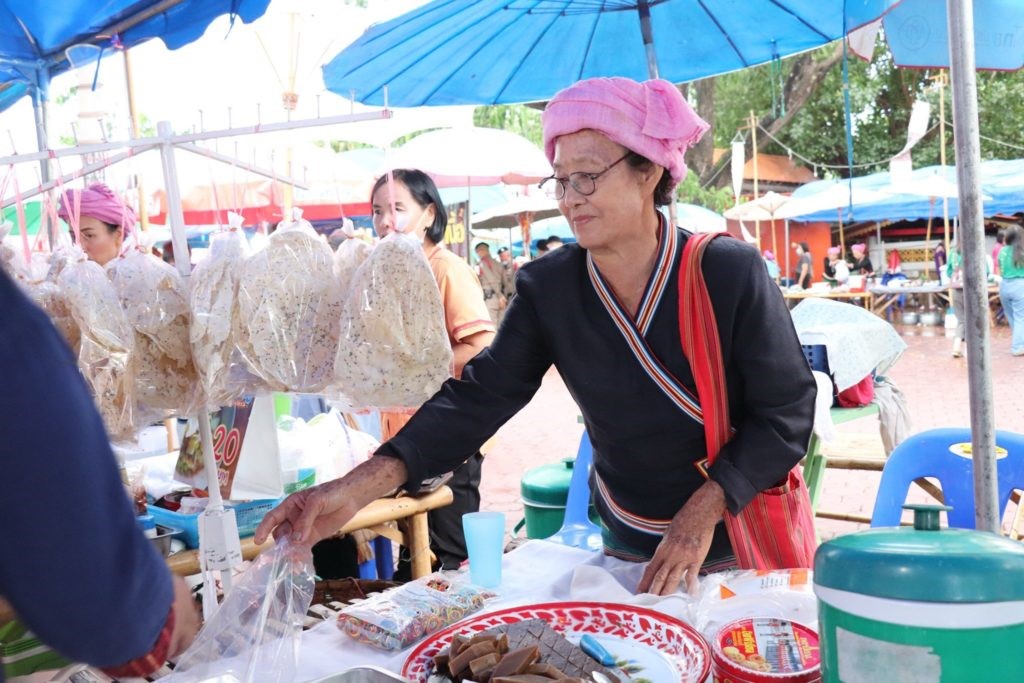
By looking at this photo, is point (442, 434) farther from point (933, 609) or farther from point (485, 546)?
point (933, 609)

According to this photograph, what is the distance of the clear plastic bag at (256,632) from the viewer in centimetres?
127

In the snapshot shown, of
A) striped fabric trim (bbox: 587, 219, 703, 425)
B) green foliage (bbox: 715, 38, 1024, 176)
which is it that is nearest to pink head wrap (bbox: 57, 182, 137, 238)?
striped fabric trim (bbox: 587, 219, 703, 425)

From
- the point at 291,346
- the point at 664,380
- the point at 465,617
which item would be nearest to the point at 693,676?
the point at 465,617

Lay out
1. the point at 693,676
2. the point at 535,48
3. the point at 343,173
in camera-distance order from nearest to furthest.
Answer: the point at 693,676 → the point at 535,48 → the point at 343,173

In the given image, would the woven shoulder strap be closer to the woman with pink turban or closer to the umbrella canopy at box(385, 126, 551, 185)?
the woman with pink turban

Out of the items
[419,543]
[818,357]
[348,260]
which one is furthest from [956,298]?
[348,260]

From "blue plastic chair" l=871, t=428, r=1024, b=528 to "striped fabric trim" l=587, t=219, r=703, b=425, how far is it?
0.75m

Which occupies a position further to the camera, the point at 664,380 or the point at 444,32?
the point at 444,32

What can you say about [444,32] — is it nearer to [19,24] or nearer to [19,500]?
[19,24]

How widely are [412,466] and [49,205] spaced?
1.05 m

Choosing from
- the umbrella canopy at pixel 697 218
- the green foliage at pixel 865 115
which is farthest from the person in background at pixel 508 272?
the green foliage at pixel 865 115

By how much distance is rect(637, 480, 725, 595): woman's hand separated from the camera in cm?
150

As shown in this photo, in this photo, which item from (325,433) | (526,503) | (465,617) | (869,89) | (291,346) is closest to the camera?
(465,617)

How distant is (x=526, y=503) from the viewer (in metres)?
3.54
